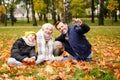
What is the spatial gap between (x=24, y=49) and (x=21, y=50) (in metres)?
0.07

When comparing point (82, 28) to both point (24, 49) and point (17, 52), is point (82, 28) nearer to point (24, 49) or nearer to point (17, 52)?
point (24, 49)

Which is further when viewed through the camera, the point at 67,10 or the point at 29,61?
the point at 67,10

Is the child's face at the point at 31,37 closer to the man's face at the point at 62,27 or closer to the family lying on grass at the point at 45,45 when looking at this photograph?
the family lying on grass at the point at 45,45

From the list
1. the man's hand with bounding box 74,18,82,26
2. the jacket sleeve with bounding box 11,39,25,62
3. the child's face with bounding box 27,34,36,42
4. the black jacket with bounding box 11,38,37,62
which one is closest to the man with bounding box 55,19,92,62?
the man's hand with bounding box 74,18,82,26

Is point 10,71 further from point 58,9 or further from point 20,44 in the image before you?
point 58,9

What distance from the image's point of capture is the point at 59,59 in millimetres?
8969

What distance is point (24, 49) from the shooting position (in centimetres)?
865

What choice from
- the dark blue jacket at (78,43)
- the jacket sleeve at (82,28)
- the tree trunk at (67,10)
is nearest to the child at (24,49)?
the dark blue jacket at (78,43)

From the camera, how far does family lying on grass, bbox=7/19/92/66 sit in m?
8.47

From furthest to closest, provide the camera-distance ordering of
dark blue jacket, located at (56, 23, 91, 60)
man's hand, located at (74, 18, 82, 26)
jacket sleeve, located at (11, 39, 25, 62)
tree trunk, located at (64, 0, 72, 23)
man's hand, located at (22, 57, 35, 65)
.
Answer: tree trunk, located at (64, 0, 72, 23), dark blue jacket, located at (56, 23, 91, 60), jacket sleeve, located at (11, 39, 25, 62), man's hand, located at (22, 57, 35, 65), man's hand, located at (74, 18, 82, 26)

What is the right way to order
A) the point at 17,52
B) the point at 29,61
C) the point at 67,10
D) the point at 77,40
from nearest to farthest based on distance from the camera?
the point at 29,61, the point at 17,52, the point at 77,40, the point at 67,10

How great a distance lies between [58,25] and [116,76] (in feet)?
8.85

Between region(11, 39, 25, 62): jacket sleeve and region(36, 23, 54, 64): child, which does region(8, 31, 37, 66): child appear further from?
region(36, 23, 54, 64): child

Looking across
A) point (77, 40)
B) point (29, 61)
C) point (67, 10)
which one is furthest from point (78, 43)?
point (67, 10)
